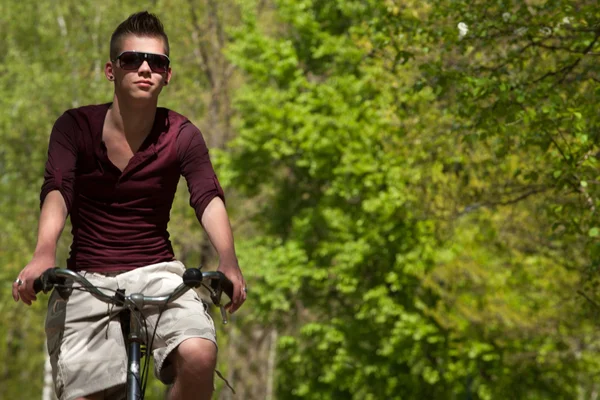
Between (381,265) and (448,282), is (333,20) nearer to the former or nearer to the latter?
(381,265)

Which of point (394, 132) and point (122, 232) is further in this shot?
point (394, 132)

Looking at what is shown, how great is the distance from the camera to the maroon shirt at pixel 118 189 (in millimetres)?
4531

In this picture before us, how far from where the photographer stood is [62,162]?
4.50m

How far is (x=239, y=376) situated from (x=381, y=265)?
11058 mm

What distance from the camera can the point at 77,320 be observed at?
174 inches

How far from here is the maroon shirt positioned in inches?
178

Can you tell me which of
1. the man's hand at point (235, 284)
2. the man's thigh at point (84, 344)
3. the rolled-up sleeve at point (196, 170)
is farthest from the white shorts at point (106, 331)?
the rolled-up sleeve at point (196, 170)

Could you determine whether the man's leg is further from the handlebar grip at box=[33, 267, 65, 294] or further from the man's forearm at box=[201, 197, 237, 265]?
the handlebar grip at box=[33, 267, 65, 294]

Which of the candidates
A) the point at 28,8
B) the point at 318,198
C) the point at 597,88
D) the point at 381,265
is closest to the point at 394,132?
the point at 381,265

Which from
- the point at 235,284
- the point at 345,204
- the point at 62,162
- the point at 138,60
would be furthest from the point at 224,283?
the point at 345,204

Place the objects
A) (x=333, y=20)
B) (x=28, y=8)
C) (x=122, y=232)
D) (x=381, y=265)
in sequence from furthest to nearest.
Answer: (x=28, y=8), (x=333, y=20), (x=381, y=265), (x=122, y=232)

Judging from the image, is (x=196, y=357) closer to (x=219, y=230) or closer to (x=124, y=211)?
(x=219, y=230)

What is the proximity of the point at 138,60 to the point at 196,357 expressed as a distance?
1.17 meters

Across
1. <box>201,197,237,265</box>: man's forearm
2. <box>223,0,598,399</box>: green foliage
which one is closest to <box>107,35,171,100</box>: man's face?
<box>201,197,237,265</box>: man's forearm
